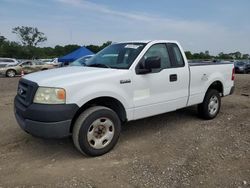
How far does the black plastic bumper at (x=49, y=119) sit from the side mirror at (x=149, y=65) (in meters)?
1.33

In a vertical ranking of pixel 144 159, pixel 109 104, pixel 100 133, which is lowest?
pixel 144 159

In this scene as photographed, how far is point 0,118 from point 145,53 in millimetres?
3949

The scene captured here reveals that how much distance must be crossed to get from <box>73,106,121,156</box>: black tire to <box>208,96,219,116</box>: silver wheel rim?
2.78 m

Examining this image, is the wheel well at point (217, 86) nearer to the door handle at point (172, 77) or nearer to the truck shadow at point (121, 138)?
the truck shadow at point (121, 138)

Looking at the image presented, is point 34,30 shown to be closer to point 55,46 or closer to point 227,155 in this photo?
point 55,46

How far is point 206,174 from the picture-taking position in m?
3.48

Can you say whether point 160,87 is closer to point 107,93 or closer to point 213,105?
point 107,93

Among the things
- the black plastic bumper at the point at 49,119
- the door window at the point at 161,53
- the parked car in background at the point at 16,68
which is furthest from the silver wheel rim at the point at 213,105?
the parked car in background at the point at 16,68

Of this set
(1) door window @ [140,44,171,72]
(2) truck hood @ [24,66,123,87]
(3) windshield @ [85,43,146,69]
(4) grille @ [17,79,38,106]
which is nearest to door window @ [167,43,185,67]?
(1) door window @ [140,44,171,72]

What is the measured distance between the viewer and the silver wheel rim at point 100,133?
13.0ft

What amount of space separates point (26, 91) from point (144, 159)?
6.72 feet

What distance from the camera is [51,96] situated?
3658mm

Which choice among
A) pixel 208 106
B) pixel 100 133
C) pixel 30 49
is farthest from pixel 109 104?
pixel 30 49

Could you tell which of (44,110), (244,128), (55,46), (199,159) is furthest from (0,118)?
(55,46)
